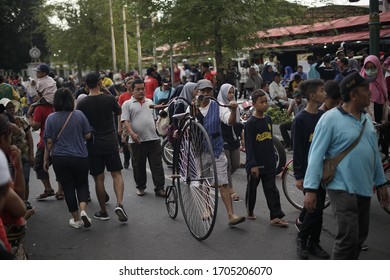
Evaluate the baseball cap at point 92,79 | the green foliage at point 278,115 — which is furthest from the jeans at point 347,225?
the green foliage at point 278,115

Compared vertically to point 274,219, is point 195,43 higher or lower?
higher

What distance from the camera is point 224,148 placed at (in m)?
7.94

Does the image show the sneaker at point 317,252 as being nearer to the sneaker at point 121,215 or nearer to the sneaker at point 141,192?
the sneaker at point 121,215

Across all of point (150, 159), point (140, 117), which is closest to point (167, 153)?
point (150, 159)

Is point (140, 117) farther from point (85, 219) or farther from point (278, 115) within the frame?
point (278, 115)

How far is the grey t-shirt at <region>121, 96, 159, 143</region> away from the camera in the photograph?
848 cm

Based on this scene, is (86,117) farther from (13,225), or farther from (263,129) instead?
(13,225)

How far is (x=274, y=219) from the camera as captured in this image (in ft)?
22.2

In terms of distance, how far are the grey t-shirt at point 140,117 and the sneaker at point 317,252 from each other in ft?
12.1

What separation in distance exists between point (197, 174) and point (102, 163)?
1631mm

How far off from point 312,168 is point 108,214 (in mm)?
3937

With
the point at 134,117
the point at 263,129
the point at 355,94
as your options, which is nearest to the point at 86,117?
the point at 134,117

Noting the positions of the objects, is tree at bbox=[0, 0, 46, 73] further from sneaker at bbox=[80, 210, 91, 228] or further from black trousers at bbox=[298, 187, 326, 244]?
black trousers at bbox=[298, 187, 326, 244]

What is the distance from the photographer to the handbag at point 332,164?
4.38 m
